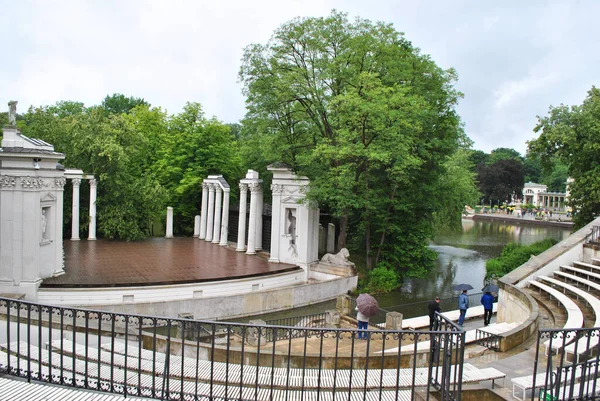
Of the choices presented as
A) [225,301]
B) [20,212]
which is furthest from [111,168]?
[225,301]

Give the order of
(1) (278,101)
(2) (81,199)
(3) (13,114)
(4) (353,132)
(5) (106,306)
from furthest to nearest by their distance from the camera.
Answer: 1. (2) (81,199)
2. (1) (278,101)
3. (4) (353,132)
4. (3) (13,114)
5. (5) (106,306)

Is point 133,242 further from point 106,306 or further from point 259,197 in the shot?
point 106,306

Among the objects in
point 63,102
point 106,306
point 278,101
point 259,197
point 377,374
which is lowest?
point 106,306

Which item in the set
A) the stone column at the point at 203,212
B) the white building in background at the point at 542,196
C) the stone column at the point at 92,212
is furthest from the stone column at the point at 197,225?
the white building in background at the point at 542,196

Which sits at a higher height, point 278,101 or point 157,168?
point 278,101

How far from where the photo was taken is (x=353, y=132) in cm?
2316

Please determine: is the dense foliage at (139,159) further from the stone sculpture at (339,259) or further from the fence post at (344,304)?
the fence post at (344,304)

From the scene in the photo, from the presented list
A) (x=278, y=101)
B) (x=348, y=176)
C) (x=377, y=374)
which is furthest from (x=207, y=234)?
(x=377, y=374)

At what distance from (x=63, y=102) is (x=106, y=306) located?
5017 centimetres

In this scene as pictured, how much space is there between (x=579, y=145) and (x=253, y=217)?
17.7m

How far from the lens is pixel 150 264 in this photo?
2398cm

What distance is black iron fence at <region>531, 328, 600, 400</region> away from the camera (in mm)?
6859

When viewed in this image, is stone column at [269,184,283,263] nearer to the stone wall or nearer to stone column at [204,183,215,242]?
the stone wall

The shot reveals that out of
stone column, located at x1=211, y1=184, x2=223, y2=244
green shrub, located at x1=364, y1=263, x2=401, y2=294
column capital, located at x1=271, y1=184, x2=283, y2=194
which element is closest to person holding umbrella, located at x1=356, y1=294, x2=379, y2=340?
green shrub, located at x1=364, y1=263, x2=401, y2=294
